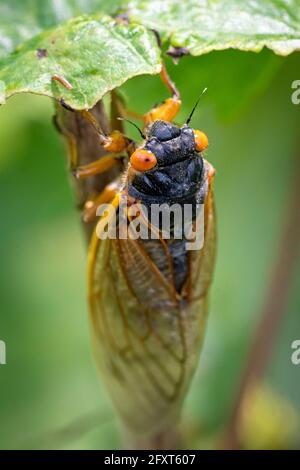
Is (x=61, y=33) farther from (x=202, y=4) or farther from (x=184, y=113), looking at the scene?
(x=184, y=113)

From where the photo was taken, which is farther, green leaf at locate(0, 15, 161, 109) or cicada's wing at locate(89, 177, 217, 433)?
cicada's wing at locate(89, 177, 217, 433)

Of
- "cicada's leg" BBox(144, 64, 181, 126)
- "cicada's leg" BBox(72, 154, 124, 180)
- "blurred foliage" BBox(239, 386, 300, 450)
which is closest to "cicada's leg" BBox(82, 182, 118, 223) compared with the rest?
"cicada's leg" BBox(72, 154, 124, 180)

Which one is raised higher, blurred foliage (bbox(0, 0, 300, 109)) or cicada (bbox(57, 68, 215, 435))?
blurred foliage (bbox(0, 0, 300, 109))

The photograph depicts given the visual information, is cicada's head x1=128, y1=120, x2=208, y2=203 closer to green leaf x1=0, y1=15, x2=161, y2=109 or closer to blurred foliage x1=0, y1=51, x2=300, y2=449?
green leaf x1=0, y1=15, x2=161, y2=109

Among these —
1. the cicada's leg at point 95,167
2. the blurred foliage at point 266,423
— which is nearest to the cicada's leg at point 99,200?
the cicada's leg at point 95,167

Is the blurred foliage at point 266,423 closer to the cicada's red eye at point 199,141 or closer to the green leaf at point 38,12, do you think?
the cicada's red eye at point 199,141

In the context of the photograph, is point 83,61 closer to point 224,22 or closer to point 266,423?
point 224,22

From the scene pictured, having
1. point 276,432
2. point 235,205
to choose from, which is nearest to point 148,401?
point 276,432
